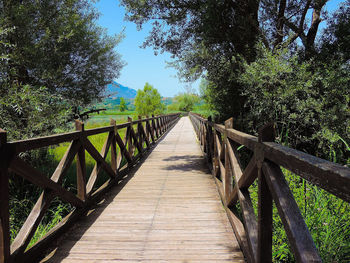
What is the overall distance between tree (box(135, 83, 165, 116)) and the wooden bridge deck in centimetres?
3822

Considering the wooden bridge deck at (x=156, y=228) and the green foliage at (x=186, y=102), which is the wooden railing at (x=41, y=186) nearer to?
the wooden bridge deck at (x=156, y=228)

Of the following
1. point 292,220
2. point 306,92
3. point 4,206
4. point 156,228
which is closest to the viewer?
point 292,220

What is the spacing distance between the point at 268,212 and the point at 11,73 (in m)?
5.45

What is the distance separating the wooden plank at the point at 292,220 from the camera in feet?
3.82

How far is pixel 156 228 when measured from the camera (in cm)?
308

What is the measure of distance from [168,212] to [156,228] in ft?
1.68

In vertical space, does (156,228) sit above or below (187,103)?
below

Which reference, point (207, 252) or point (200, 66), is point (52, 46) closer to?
point (200, 66)

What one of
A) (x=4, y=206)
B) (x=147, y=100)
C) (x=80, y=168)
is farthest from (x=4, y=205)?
(x=147, y=100)

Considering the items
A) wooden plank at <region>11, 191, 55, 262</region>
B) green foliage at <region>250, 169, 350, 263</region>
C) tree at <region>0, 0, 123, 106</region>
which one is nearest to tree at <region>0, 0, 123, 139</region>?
tree at <region>0, 0, 123, 106</region>

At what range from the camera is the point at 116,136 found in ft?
16.8

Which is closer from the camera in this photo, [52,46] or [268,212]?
[268,212]

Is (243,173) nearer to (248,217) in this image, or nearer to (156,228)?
(248,217)

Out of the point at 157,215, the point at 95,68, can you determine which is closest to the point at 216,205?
the point at 157,215
